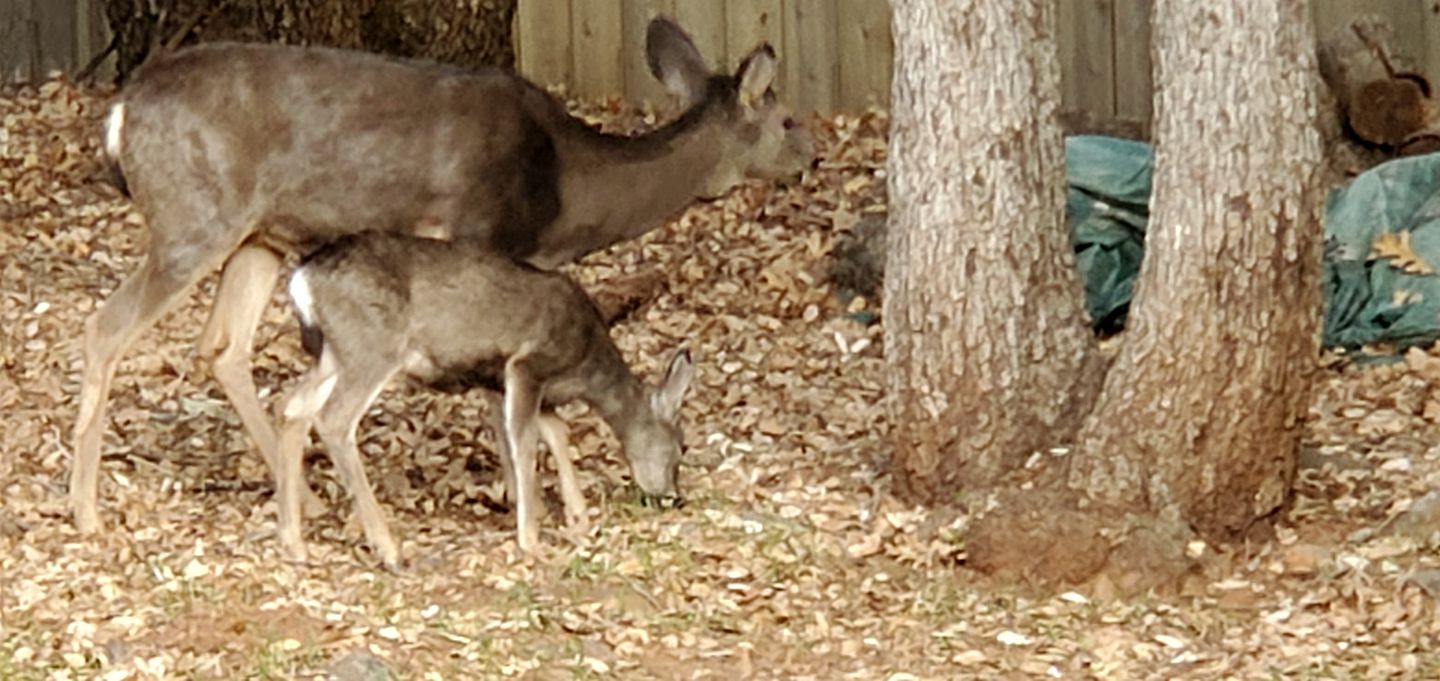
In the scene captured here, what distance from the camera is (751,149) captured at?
9.84 m

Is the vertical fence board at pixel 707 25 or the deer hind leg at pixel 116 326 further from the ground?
the vertical fence board at pixel 707 25

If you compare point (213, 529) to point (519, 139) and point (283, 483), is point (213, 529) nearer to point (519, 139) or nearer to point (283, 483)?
point (283, 483)

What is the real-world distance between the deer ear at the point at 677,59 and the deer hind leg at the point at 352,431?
2.46 metres

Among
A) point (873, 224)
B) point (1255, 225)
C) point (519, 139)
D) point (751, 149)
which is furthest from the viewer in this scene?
point (873, 224)

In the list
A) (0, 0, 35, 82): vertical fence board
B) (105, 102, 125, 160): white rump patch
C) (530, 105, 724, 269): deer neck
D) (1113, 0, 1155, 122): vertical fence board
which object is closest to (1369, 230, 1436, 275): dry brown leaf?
(1113, 0, 1155, 122): vertical fence board

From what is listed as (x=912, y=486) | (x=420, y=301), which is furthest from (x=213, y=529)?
(x=912, y=486)

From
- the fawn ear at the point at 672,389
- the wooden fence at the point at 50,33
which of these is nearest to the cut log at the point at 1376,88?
the fawn ear at the point at 672,389

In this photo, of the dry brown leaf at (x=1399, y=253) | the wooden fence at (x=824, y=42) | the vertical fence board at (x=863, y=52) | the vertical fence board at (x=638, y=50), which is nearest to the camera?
the dry brown leaf at (x=1399, y=253)

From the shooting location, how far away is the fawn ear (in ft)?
28.0

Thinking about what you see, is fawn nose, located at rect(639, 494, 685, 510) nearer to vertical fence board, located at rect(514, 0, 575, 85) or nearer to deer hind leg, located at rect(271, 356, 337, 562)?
deer hind leg, located at rect(271, 356, 337, 562)

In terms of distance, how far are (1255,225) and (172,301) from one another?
3331 millimetres

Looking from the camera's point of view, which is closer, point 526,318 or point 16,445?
point 526,318

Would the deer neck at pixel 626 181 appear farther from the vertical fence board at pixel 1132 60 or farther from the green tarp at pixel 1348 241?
the vertical fence board at pixel 1132 60

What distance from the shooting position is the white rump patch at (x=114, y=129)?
331 inches
